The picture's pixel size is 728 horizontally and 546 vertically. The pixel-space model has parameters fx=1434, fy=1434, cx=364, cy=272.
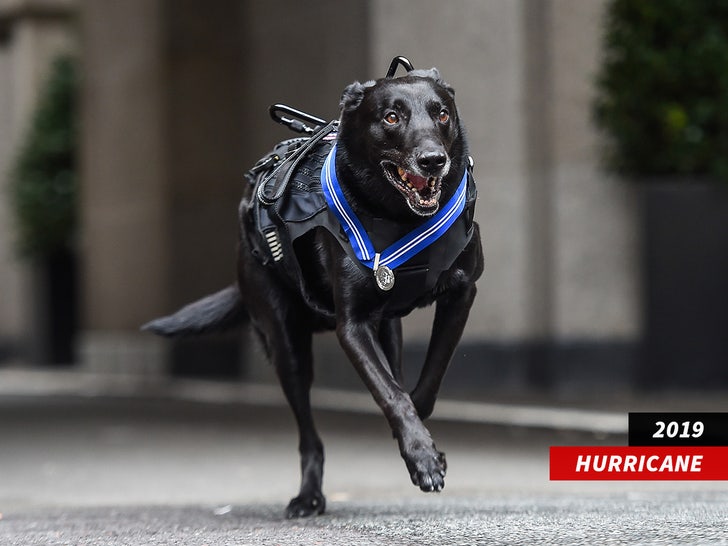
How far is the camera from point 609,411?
12609 millimetres

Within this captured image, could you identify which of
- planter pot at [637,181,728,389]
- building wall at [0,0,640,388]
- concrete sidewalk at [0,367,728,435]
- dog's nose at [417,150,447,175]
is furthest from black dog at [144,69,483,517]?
building wall at [0,0,640,388]

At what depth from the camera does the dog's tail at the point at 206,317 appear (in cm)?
712

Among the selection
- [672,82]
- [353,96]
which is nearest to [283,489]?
[353,96]

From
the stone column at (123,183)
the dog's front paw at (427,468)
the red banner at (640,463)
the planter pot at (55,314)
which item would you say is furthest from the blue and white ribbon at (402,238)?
the planter pot at (55,314)

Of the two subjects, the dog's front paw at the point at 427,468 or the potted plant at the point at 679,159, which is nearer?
the dog's front paw at the point at 427,468

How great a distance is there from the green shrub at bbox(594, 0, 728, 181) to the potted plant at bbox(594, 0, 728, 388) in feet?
0.03

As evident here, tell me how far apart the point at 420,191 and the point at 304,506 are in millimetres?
1794

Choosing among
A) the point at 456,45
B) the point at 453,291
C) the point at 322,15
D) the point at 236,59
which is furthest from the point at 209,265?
the point at 453,291

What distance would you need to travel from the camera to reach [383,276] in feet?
18.8

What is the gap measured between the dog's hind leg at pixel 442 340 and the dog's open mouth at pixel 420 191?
0.59 meters

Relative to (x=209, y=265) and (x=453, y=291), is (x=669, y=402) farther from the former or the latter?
(x=209, y=265)

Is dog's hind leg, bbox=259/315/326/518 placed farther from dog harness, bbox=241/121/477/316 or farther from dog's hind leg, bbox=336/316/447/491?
dog's hind leg, bbox=336/316/447/491

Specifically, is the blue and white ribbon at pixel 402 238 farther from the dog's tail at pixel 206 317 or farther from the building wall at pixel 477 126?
the building wall at pixel 477 126

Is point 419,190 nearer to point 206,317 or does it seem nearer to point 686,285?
point 206,317
